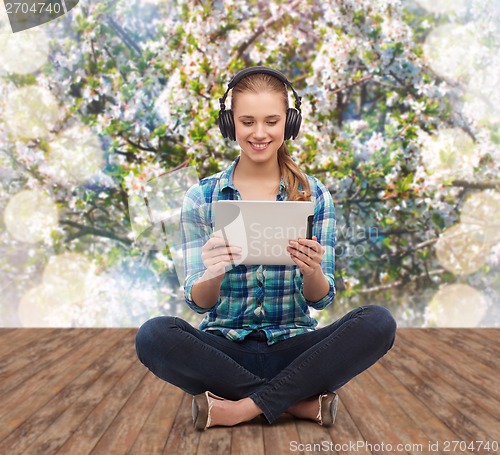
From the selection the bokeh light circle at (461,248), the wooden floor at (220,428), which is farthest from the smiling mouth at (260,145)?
the bokeh light circle at (461,248)

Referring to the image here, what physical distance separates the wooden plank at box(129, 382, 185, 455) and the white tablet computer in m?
0.53

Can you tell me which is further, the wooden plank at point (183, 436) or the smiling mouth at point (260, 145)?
the smiling mouth at point (260, 145)

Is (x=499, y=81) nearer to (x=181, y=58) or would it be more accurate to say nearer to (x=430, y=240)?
(x=430, y=240)

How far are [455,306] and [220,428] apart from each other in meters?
2.43

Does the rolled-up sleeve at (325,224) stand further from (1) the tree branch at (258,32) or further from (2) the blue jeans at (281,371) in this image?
(1) the tree branch at (258,32)

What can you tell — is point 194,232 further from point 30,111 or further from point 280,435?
point 30,111

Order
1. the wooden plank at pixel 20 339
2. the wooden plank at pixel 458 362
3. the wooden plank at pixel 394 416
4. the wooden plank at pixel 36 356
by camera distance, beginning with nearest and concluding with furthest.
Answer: the wooden plank at pixel 394 416, the wooden plank at pixel 458 362, the wooden plank at pixel 36 356, the wooden plank at pixel 20 339

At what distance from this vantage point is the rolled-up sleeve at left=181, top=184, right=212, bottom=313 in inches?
76.8

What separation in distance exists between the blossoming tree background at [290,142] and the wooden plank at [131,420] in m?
1.57

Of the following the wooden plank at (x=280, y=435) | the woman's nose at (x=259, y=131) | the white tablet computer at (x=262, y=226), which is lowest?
the wooden plank at (x=280, y=435)

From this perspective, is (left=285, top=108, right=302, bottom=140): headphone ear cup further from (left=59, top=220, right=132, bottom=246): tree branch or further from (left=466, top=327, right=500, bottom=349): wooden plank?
(left=59, top=220, right=132, bottom=246): tree branch

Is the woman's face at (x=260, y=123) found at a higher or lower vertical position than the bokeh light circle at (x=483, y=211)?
higher

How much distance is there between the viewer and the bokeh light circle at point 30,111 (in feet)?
12.8

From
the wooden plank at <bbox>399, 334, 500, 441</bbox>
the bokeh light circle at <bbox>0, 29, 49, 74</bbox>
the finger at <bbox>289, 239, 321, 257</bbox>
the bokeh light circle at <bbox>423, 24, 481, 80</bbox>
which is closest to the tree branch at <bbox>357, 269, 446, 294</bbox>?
the wooden plank at <bbox>399, 334, 500, 441</bbox>
